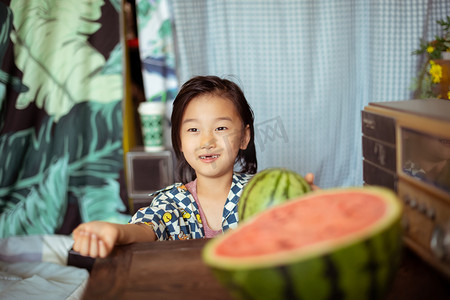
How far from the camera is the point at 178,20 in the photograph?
3.11 m

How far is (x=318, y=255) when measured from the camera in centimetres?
47

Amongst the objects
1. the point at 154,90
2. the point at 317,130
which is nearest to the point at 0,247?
the point at 154,90

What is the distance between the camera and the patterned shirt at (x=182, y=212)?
52.0 inches

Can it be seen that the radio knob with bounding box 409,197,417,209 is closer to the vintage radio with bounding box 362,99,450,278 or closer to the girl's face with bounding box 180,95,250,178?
the vintage radio with bounding box 362,99,450,278

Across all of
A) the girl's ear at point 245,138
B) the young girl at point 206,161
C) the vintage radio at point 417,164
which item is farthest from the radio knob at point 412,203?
the girl's ear at point 245,138

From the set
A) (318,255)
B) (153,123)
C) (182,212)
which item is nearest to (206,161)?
(182,212)

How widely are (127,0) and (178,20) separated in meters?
0.51

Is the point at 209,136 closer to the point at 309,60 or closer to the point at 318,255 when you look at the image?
the point at 318,255

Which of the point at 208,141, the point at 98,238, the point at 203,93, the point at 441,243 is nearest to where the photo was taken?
the point at 441,243

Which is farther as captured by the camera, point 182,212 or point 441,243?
point 182,212

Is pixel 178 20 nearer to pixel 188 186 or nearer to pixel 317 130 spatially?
pixel 317 130

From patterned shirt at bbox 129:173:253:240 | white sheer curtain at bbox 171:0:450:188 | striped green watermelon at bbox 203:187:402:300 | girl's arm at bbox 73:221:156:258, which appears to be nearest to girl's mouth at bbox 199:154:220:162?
patterned shirt at bbox 129:173:253:240

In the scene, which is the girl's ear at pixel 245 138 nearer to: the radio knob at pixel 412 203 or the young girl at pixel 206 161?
the young girl at pixel 206 161

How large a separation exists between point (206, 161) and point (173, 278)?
0.73 metres
